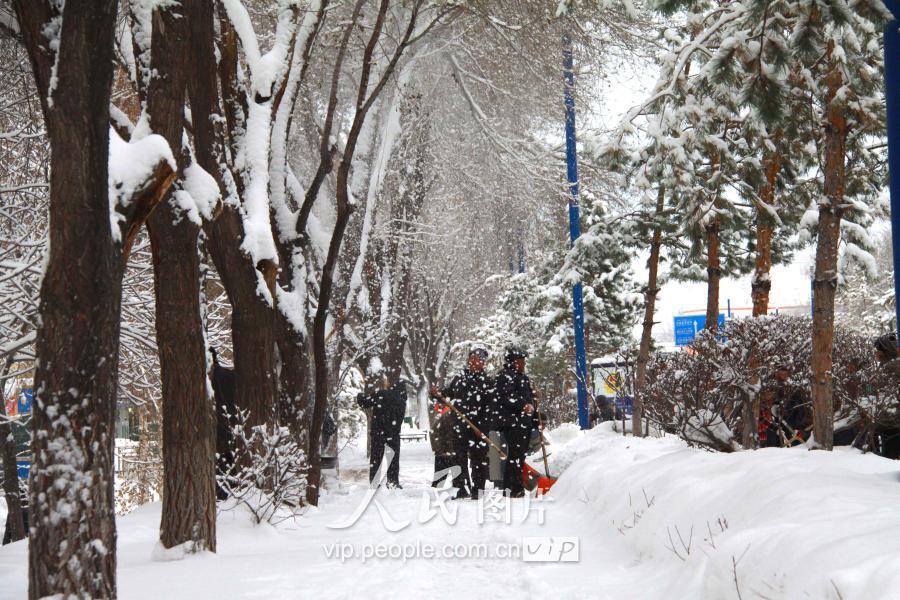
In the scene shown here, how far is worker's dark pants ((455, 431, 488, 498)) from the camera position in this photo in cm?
1105

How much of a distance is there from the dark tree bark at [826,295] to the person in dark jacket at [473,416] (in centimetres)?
422

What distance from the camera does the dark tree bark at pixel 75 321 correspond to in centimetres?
412

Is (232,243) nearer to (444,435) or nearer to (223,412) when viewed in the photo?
(223,412)

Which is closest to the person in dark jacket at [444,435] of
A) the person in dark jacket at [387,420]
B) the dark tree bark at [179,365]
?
the person in dark jacket at [387,420]

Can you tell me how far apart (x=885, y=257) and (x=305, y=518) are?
58943 millimetres

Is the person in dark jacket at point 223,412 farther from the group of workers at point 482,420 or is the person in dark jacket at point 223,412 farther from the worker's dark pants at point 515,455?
the worker's dark pants at point 515,455

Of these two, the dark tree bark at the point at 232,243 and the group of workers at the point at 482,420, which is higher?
the dark tree bark at the point at 232,243

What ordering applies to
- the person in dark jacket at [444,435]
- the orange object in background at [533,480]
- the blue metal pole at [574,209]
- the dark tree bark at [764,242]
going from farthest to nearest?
the blue metal pole at [574,209]
the dark tree bark at [764,242]
the orange object in background at [533,480]
the person in dark jacket at [444,435]

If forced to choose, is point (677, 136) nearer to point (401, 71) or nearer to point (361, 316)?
point (401, 71)

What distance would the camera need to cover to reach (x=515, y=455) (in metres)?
10.8

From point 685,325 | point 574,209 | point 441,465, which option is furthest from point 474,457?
point 685,325

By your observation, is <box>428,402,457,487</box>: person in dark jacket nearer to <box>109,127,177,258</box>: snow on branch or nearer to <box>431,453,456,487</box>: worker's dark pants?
<box>431,453,456,487</box>: worker's dark pants

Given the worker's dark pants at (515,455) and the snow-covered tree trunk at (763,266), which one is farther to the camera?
the snow-covered tree trunk at (763,266)

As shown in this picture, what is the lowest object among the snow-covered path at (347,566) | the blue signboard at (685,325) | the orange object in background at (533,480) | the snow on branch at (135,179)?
the orange object in background at (533,480)
